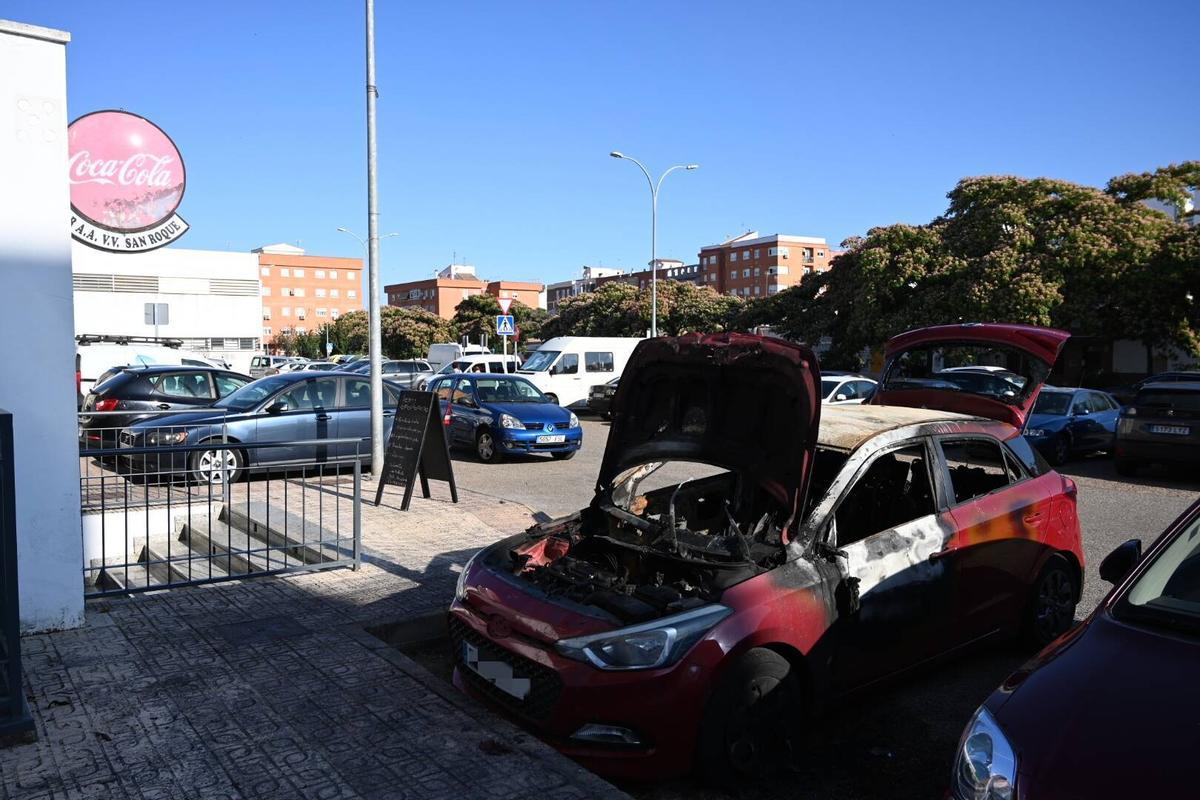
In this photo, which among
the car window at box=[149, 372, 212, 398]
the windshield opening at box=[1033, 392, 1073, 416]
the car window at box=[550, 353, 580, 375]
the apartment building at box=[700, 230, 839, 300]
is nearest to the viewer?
the car window at box=[149, 372, 212, 398]

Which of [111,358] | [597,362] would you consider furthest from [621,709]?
[111,358]

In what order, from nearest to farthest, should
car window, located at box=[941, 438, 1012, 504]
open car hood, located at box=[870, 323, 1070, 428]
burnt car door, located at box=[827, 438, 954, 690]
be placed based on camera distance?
burnt car door, located at box=[827, 438, 954, 690]
car window, located at box=[941, 438, 1012, 504]
open car hood, located at box=[870, 323, 1070, 428]

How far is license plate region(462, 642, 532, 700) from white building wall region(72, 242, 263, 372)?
1493 inches

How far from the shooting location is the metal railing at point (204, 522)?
690 centimetres

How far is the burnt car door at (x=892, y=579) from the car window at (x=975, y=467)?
29 cm

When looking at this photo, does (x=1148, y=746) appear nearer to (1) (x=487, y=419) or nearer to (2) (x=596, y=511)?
(2) (x=596, y=511)

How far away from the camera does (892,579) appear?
4.45m

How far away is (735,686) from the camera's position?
147 inches

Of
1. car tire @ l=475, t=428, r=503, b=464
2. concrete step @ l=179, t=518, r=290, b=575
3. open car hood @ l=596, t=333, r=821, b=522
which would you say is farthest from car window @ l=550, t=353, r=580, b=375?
open car hood @ l=596, t=333, r=821, b=522

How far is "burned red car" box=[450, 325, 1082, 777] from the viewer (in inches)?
147

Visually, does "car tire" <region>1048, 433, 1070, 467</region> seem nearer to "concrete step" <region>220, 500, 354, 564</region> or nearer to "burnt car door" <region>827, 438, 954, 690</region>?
"burnt car door" <region>827, 438, 954, 690</region>

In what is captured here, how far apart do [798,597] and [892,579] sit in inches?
28.0

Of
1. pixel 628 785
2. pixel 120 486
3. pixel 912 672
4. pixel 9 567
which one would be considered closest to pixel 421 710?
pixel 628 785

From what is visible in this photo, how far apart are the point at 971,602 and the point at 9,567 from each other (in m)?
4.82
